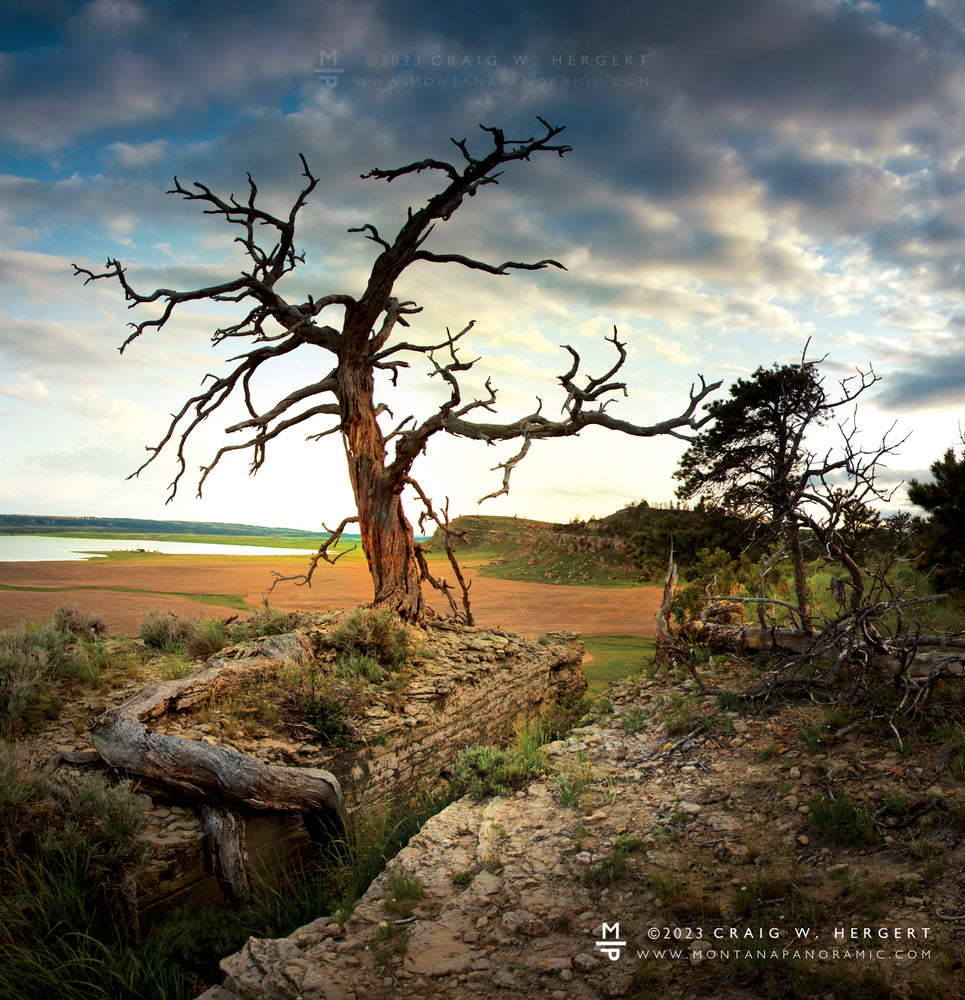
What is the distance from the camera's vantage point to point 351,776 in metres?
6.82

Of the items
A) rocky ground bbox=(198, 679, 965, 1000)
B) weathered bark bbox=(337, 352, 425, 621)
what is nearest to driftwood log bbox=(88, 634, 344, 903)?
rocky ground bbox=(198, 679, 965, 1000)

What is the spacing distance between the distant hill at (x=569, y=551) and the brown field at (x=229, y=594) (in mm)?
1669

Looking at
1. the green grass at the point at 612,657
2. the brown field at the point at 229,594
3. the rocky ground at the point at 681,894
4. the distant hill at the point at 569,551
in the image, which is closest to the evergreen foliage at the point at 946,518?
the green grass at the point at 612,657

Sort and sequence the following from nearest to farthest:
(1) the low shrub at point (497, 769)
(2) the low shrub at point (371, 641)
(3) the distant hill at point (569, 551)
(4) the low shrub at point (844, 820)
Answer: (4) the low shrub at point (844, 820) → (1) the low shrub at point (497, 769) → (2) the low shrub at point (371, 641) → (3) the distant hill at point (569, 551)

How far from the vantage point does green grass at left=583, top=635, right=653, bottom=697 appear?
13.1 meters

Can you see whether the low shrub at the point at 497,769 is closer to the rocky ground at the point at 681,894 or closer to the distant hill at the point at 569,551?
the rocky ground at the point at 681,894

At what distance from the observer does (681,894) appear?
3.88 meters

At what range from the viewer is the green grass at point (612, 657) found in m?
13.1

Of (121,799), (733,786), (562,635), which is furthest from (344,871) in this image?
(562,635)

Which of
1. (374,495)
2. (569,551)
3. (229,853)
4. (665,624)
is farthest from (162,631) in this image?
(569,551)

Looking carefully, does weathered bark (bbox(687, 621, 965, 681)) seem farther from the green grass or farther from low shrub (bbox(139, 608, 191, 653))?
low shrub (bbox(139, 608, 191, 653))

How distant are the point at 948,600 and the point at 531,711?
24.9 feet

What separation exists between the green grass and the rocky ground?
22.3 ft

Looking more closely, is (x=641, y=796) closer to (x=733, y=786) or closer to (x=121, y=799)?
(x=733, y=786)
